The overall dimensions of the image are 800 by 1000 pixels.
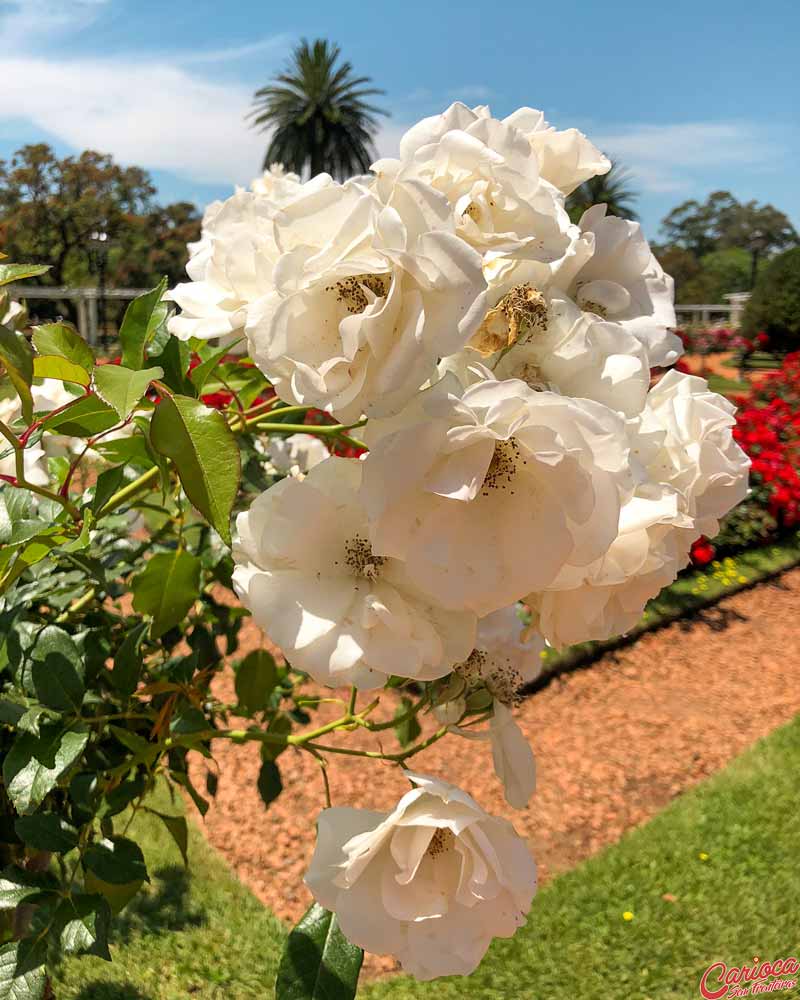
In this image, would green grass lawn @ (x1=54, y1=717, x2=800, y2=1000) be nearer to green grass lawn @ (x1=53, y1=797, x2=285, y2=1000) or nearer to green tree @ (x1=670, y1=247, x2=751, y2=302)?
green grass lawn @ (x1=53, y1=797, x2=285, y2=1000)

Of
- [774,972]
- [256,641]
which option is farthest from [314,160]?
[774,972]

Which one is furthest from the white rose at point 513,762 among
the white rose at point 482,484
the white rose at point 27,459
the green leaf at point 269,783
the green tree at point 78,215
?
the green tree at point 78,215

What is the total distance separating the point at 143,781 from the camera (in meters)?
1.11

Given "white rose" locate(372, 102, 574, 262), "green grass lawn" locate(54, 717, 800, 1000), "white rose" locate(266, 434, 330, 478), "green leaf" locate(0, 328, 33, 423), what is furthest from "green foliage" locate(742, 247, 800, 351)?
"green leaf" locate(0, 328, 33, 423)

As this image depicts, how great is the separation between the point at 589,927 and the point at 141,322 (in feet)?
8.83

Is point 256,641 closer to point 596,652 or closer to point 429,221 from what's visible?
point 596,652

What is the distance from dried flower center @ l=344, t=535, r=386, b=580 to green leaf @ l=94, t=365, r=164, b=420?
17 centimetres

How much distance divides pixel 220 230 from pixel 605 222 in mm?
329

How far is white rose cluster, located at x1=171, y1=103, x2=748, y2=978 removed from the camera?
51 centimetres

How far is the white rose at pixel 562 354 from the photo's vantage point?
0.62 meters

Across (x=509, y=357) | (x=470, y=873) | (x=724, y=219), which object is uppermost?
(x=509, y=357)

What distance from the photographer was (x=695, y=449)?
67 cm

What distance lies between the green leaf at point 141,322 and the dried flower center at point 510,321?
0.31m

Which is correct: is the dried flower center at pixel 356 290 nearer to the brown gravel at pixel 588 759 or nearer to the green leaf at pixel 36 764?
the green leaf at pixel 36 764
